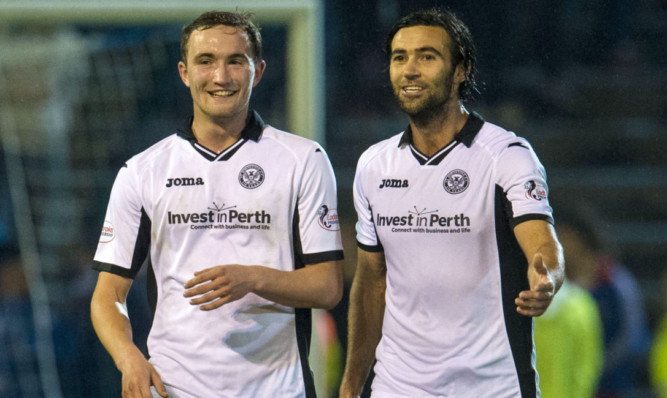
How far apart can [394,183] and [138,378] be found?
3.07 ft

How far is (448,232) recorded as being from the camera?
9.14ft

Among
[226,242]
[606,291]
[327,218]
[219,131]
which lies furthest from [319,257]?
[606,291]

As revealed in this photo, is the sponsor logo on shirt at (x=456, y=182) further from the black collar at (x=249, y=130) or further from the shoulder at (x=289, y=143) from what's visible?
the black collar at (x=249, y=130)

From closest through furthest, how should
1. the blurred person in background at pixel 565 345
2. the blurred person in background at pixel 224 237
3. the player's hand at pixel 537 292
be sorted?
the player's hand at pixel 537 292 < the blurred person in background at pixel 224 237 < the blurred person in background at pixel 565 345

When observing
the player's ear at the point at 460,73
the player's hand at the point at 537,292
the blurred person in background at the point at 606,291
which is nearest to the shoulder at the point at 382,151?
the player's ear at the point at 460,73

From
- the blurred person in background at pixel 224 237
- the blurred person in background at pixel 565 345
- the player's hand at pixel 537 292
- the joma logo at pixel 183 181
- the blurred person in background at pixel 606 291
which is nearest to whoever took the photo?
the player's hand at pixel 537 292

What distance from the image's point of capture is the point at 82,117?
16.7ft

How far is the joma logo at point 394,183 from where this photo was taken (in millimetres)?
→ 2918

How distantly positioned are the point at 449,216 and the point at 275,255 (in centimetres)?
51

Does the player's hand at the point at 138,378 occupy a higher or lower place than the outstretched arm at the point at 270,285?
lower

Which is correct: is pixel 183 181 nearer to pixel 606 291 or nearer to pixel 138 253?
pixel 138 253

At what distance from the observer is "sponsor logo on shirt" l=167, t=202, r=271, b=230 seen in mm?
2783

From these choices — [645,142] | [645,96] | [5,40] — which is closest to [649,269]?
[645,142]

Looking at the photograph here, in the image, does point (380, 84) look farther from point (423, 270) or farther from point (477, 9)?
point (423, 270)
